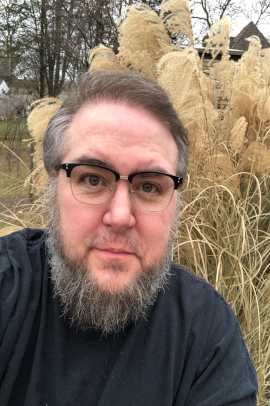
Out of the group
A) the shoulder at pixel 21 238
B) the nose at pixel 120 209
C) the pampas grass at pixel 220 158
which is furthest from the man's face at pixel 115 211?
the pampas grass at pixel 220 158

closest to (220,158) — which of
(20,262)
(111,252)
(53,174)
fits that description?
(53,174)

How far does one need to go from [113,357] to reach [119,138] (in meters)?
0.76

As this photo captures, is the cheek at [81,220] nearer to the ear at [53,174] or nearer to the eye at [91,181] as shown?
the eye at [91,181]

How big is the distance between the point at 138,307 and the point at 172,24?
214cm

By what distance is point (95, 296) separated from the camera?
3.51 ft

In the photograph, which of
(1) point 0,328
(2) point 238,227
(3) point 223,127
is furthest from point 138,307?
(3) point 223,127

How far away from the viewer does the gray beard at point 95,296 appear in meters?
1.05

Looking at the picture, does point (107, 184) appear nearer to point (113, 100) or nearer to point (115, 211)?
point (115, 211)

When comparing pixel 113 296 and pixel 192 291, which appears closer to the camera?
pixel 113 296

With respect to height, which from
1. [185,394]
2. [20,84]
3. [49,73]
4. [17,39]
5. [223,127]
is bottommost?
[185,394]

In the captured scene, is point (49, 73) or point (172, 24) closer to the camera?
point (172, 24)

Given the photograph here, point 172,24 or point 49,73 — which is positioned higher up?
point 49,73

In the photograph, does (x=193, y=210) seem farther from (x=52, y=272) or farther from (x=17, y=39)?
(x=17, y=39)

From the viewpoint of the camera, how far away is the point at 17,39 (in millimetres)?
8531
